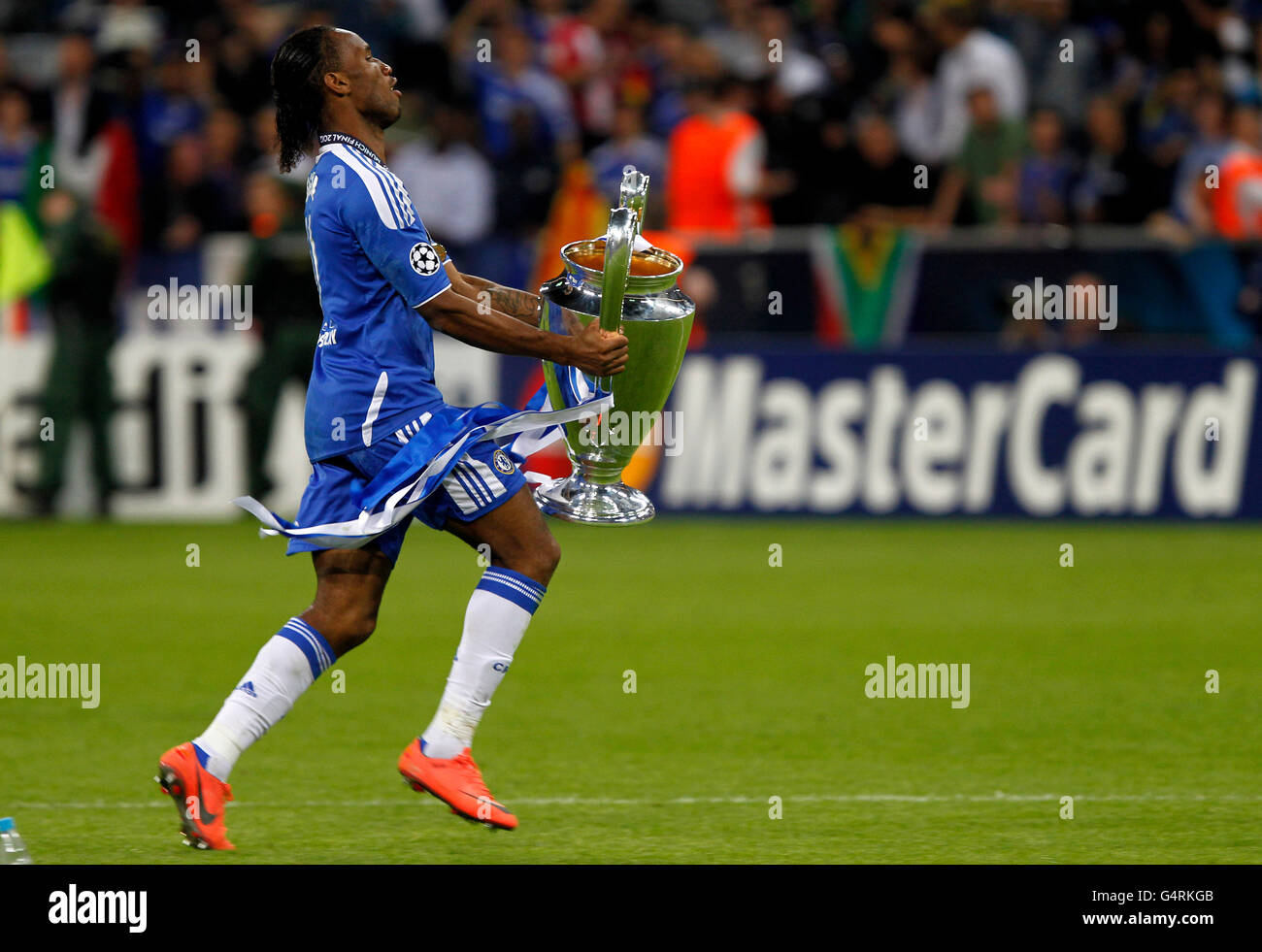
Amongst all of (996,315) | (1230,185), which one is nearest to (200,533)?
(996,315)

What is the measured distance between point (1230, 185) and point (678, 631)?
5946 mm

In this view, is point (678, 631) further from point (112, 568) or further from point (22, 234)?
point (22, 234)

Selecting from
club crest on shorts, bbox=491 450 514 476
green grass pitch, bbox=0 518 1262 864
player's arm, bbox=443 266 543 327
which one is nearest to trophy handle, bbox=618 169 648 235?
player's arm, bbox=443 266 543 327

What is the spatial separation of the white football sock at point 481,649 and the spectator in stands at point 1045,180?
9.24 meters

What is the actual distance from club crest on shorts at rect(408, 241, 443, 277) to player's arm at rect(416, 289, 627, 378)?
7cm

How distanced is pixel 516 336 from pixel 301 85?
94 centimetres

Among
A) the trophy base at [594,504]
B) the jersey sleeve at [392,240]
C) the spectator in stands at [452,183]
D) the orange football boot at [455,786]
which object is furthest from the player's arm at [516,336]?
the spectator in stands at [452,183]

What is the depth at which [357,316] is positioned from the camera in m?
5.59

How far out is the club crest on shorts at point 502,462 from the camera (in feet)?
18.6

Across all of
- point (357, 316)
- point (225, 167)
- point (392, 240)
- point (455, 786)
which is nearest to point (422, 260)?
point (392, 240)

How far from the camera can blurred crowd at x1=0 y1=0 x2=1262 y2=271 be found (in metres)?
14.2

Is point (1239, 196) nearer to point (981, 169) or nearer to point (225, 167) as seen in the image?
point (981, 169)

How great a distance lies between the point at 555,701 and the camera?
825cm

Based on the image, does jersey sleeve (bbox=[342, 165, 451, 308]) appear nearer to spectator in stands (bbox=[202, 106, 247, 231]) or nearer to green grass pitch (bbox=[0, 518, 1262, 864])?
green grass pitch (bbox=[0, 518, 1262, 864])
